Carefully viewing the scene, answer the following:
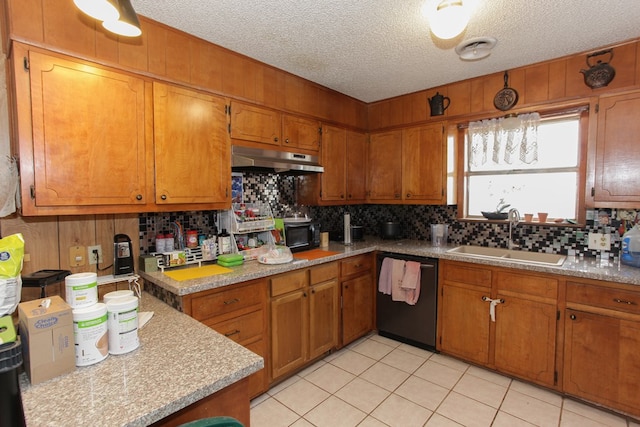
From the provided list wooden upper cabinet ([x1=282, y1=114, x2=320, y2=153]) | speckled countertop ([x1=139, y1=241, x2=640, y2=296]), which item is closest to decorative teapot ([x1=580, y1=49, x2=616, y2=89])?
speckled countertop ([x1=139, y1=241, x2=640, y2=296])

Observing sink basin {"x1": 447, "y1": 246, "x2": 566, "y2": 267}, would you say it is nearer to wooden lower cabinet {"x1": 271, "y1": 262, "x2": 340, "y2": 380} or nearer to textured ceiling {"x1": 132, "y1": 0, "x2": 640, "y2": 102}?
wooden lower cabinet {"x1": 271, "y1": 262, "x2": 340, "y2": 380}

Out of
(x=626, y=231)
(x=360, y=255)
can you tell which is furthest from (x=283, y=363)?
(x=626, y=231)

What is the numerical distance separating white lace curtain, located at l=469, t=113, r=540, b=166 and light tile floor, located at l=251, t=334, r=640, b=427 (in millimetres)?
1847

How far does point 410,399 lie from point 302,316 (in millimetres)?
953

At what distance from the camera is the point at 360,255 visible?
9.93 feet

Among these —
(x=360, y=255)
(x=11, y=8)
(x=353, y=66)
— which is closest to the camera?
(x=11, y=8)

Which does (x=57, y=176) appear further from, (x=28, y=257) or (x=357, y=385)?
(x=357, y=385)

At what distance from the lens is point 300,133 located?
280 centimetres

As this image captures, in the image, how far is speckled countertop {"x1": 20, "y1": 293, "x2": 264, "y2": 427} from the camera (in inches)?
33.6

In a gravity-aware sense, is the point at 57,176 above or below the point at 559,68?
below

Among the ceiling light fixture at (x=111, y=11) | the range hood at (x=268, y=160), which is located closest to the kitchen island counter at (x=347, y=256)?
the range hood at (x=268, y=160)

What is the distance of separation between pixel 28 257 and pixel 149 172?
2.50ft

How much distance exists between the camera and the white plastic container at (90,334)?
1.06m

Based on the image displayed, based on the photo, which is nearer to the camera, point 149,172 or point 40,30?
point 40,30
